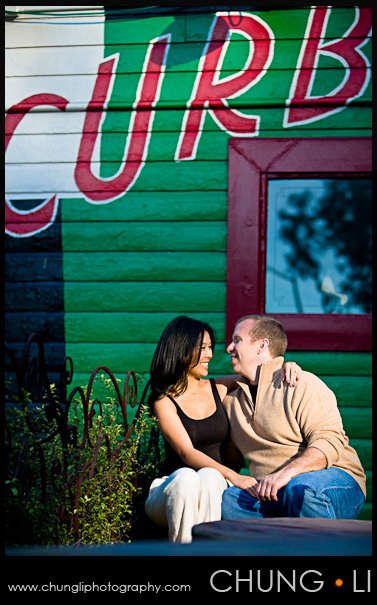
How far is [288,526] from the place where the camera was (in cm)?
297

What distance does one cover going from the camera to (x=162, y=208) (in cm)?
530

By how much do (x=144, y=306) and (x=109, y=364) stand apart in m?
0.47

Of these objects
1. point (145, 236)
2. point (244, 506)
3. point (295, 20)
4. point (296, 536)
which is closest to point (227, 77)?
point (295, 20)

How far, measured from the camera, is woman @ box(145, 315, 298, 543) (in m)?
3.66

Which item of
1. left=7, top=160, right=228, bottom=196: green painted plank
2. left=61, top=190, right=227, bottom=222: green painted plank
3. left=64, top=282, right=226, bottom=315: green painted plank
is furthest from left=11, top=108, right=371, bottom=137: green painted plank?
left=64, top=282, right=226, bottom=315: green painted plank

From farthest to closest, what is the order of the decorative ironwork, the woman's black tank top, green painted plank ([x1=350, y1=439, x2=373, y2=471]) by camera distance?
1. green painted plank ([x1=350, y1=439, x2=373, y2=471])
2. the woman's black tank top
3. the decorative ironwork

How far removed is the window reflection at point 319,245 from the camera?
5.25 m

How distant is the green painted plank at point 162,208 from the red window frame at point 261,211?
119 mm

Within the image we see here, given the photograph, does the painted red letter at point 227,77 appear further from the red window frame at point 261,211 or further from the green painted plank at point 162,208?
the green painted plank at point 162,208

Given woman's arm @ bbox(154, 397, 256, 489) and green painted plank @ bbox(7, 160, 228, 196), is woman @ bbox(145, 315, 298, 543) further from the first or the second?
green painted plank @ bbox(7, 160, 228, 196)

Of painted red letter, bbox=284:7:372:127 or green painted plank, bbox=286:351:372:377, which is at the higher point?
painted red letter, bbox=284:7:372:127

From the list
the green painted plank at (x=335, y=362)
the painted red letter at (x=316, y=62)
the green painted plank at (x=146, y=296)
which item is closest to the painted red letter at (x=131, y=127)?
the green painted plank at (x=146, y=296)

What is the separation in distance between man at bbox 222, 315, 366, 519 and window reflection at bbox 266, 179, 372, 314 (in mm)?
1121
